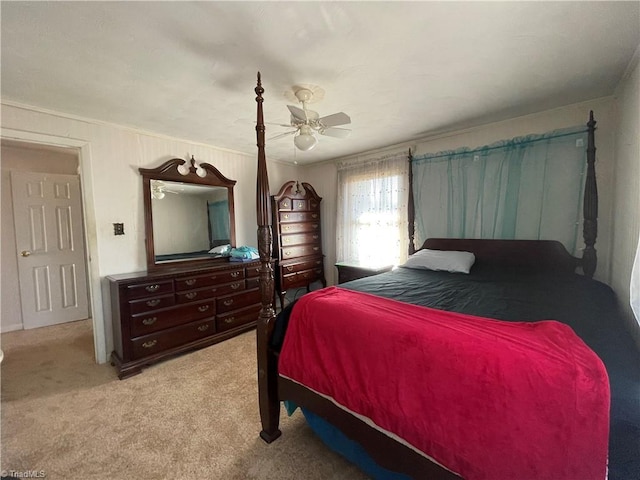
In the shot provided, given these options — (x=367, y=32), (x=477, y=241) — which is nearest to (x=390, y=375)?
(x=367, y=32)

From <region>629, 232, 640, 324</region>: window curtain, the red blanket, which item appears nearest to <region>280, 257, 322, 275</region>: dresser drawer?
the red blanket

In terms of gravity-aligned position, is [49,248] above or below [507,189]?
below

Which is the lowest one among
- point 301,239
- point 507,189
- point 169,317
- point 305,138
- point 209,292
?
point 169,317

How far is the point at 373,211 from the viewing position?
143 inches

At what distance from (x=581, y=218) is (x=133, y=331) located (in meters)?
4.15

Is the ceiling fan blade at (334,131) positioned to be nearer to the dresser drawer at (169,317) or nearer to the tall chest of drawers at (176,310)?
the tall chest of drawers at (176,310)

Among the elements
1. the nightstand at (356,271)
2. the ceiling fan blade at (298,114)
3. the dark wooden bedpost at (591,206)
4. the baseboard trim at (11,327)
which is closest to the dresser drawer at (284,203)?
the nightstand at (356,271)

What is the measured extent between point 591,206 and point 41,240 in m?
6.12

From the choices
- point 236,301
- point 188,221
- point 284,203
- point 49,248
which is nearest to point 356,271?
point 284,203

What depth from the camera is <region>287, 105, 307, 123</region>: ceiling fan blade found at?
1.77 metres

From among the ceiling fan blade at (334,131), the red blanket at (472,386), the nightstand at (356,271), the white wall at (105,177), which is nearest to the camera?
the red blanket at (472,386)

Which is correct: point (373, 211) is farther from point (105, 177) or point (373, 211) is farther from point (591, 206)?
point (105, 177)

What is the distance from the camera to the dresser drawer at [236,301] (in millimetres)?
2913

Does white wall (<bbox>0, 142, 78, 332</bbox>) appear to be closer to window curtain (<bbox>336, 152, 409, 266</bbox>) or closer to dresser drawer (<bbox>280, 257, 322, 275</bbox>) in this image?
dresser drawer (<bbox>280, 257, 322, 275</bbox>)
